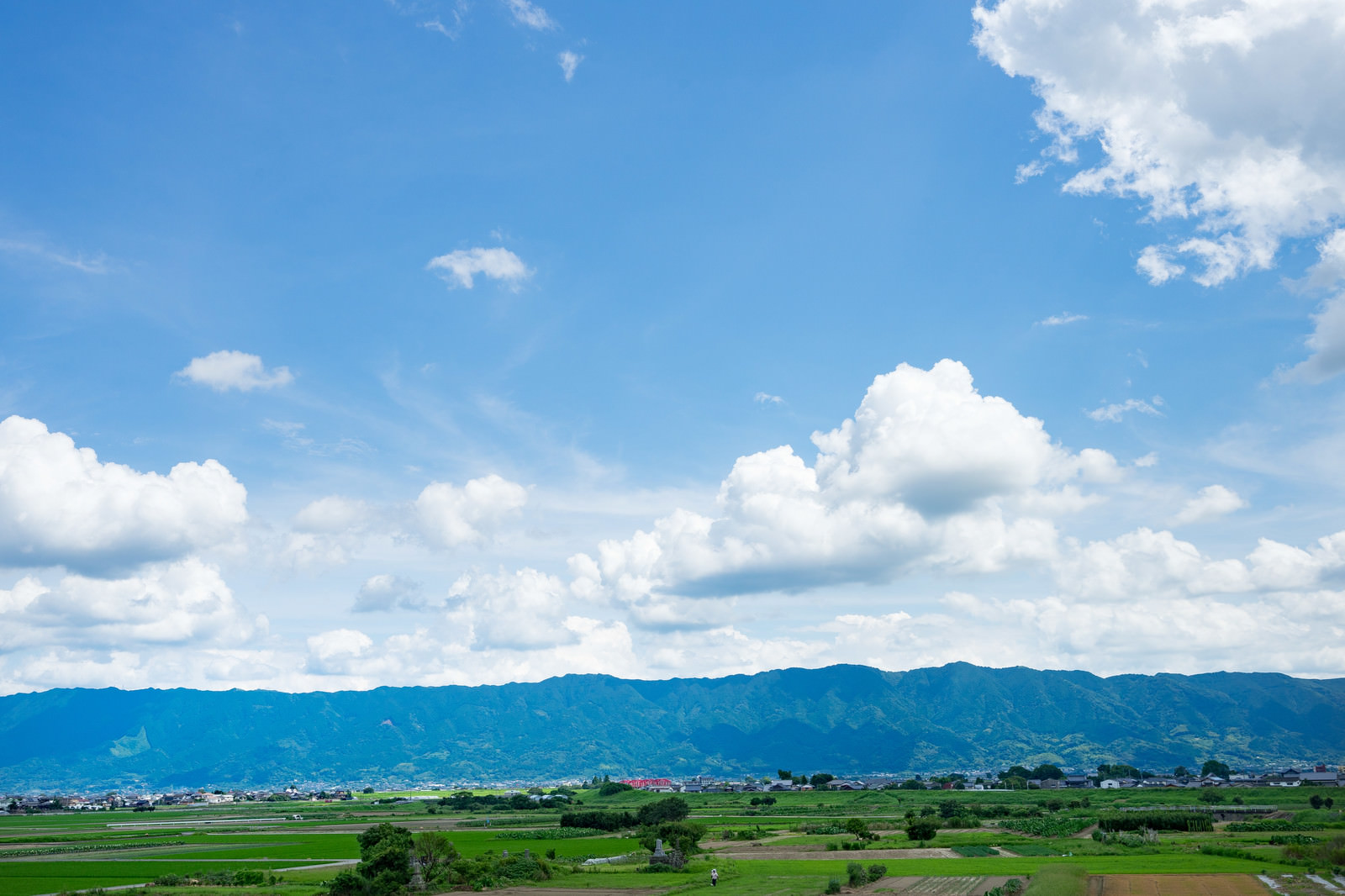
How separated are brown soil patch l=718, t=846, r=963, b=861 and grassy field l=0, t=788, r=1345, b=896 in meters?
0.16

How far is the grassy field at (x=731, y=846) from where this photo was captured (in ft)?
189

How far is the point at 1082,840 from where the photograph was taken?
77875 millimetres

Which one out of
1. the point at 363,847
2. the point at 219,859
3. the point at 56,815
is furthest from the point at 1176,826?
the point at 56,815

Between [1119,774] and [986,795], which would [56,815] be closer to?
[986,795]

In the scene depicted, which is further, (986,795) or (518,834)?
(986,795)

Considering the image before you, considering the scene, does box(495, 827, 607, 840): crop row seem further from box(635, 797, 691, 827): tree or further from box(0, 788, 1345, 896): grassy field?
Answer: box(635, 797, 691, 827): tree

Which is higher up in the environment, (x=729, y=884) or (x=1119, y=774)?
(x=729, y=884)

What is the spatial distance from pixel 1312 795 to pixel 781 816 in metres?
67.9

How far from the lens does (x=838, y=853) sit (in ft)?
246

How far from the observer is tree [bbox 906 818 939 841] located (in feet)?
276

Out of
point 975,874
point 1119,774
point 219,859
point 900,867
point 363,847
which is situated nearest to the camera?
point 363,847

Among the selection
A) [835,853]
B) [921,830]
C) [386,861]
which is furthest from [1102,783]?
[386,861]

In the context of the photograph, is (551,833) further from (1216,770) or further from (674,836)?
(1216,770)

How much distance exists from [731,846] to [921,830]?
18.9 meters
